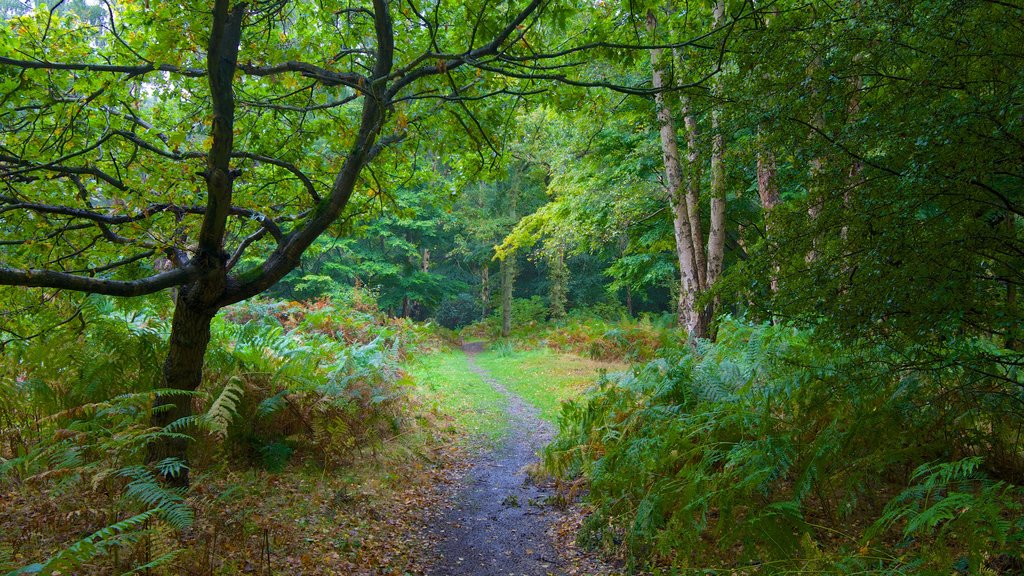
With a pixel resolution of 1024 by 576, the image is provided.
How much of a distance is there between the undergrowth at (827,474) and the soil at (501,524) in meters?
0.54

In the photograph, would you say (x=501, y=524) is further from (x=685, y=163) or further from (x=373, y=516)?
(x=685, y=163)

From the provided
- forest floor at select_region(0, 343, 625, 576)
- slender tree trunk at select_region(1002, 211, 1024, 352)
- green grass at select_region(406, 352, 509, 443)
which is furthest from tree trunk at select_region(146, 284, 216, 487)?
slender tree trunk at select_region(1002, 211, 1024, 352)

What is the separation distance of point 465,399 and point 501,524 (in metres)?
6.48

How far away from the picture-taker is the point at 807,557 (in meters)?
2.88

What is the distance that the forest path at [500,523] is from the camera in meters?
4.47

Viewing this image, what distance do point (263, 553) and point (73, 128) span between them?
3.70m

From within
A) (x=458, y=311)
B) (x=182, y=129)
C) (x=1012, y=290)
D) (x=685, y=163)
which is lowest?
(x=458, y=311)

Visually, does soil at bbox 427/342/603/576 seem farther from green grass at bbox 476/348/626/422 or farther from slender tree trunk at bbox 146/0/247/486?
slender tree trunk at bbox 146/0/247/486

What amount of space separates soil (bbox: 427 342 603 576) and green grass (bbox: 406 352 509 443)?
1.27 meters

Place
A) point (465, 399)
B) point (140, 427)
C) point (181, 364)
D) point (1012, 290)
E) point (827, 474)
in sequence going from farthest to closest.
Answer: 1. point (465, 399)
2. point (181, 364)
3. point (140, 427)
4. point (827, 474)
5. point (1012, 290)

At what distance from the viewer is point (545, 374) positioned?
14.8 metres

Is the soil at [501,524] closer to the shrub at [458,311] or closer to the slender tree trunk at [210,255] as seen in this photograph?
the slender tree trunk at [210,255]

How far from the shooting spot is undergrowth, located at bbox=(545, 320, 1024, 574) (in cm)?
273

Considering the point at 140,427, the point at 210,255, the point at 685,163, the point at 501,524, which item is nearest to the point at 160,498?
the point at 140,427
